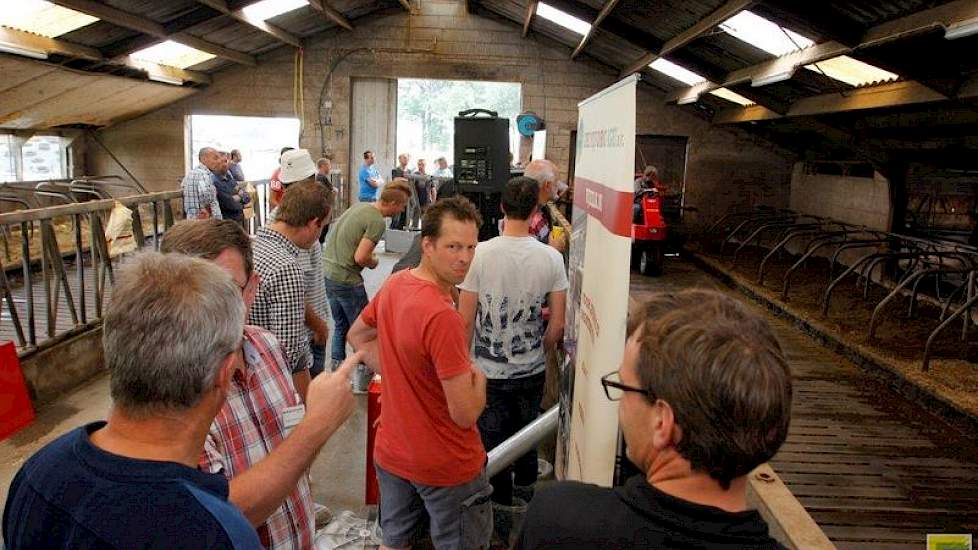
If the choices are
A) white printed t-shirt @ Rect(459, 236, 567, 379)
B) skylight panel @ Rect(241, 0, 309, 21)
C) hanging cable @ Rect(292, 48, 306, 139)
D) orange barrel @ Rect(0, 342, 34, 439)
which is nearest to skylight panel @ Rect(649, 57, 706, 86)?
skylight panel @ Rect(241, 0, 309, 21)

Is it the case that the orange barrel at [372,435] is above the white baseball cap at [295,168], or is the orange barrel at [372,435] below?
below

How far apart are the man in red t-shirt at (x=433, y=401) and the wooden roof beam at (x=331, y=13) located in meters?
8.53

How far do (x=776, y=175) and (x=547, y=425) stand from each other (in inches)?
433

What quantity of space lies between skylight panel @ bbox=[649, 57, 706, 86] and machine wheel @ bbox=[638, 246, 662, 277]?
113 inches

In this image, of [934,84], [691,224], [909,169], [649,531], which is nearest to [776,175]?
[691,224]

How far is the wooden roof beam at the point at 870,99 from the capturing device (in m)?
5.18

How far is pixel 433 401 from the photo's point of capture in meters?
2.07

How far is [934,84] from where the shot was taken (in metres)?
5.12

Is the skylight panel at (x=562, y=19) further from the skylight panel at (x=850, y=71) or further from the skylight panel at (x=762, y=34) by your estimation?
the skylight panel at (x=850, y=71)

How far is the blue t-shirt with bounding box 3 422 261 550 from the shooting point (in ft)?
3.12

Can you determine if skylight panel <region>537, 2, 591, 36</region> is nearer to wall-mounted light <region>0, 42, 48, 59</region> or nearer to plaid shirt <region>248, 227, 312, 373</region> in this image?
wall-mounted light <region>0, 42, 48, 59</region>

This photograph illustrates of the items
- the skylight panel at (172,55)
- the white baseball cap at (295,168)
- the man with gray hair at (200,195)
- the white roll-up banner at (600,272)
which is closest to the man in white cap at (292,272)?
the white roll-up banner at (600,272)

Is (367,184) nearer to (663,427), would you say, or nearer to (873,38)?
(873,38)

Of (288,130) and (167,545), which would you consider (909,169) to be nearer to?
(167,545)
